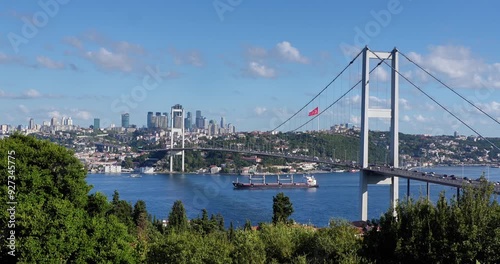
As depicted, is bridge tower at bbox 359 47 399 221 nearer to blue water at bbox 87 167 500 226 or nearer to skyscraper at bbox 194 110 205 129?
blue water at bbox 87 167 500 226

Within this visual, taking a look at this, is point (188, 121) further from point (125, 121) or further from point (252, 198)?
point (252, 198)

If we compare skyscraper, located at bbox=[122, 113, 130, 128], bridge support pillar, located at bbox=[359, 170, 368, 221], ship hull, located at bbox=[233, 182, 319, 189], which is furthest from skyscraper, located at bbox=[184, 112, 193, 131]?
bridge support pillar, located at bbox=[359, 170, 368, 221]

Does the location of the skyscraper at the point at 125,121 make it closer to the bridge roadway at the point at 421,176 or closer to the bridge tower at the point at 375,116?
the bridge tower at the point at 375,116

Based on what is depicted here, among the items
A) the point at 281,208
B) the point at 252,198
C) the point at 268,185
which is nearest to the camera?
the point at 281,208

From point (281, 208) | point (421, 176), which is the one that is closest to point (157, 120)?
point (281, 208)

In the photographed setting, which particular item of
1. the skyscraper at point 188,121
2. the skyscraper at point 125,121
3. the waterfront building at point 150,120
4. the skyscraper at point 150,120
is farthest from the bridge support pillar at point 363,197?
the waterfront building at point 150,120

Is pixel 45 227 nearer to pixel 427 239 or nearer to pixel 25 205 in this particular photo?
pixel 25 205
